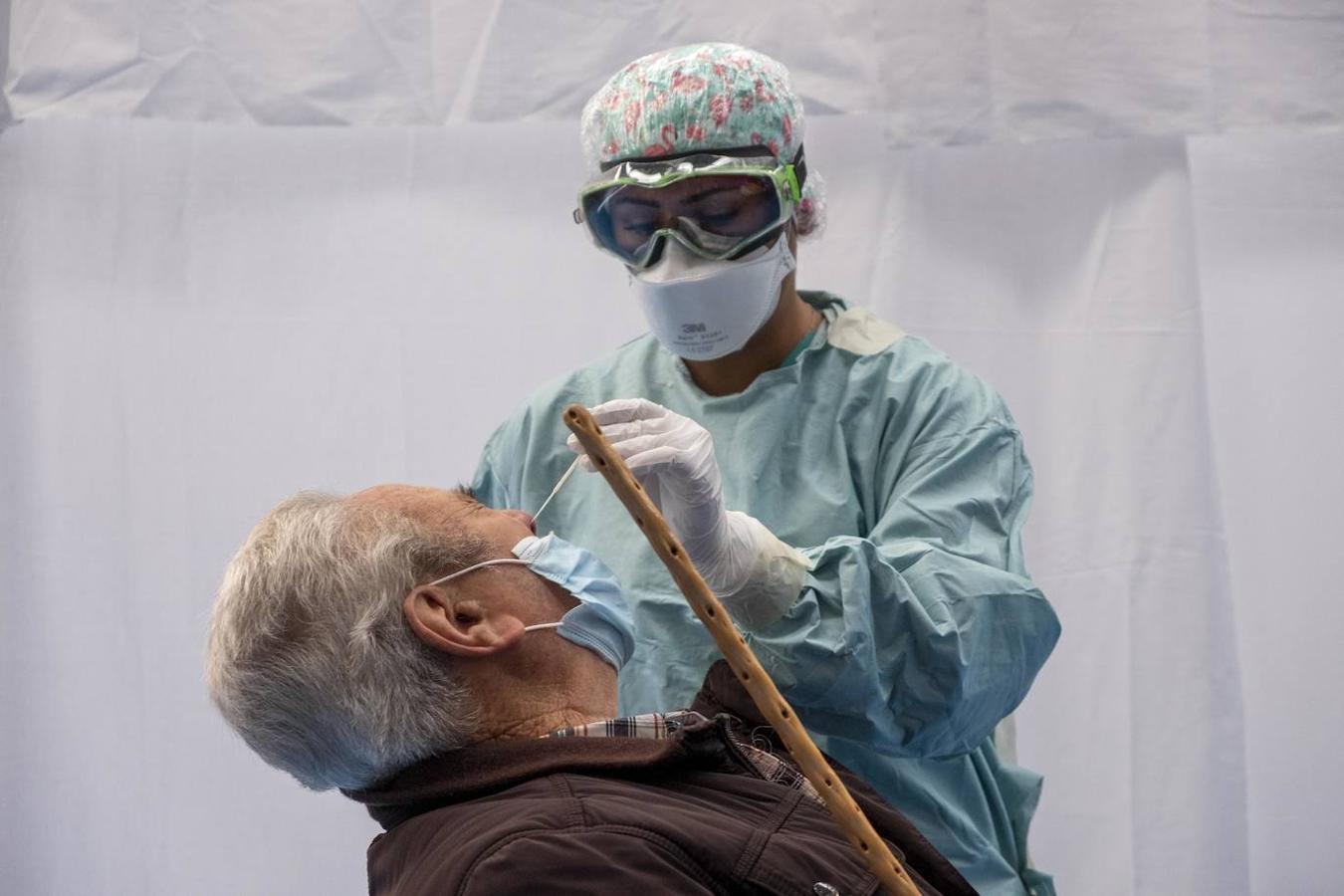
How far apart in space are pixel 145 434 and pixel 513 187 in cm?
75

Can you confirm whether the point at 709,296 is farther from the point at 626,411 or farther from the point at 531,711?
the point at 531,711

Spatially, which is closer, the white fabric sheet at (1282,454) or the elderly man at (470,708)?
the elderly man at (470,708)

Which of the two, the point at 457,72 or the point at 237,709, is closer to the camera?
the point at 237,709

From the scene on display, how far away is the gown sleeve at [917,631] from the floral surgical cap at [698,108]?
1.46 ft

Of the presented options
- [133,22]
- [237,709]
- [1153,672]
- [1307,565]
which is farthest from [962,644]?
[133,22]

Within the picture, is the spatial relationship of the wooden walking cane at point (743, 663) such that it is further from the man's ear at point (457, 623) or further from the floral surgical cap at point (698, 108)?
the floral surgical cap at point (698, 108)

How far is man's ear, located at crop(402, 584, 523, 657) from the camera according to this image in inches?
56.0

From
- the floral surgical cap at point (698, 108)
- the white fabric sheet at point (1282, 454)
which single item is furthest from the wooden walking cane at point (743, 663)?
the white fabric sheet at point (1282, 454)

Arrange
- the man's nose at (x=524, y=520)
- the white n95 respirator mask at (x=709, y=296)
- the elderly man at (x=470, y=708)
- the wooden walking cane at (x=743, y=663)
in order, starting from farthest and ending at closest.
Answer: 1. the white n95 respirator mask at (x=709, y=296)
2. the man's nose at (x=524, y=520)
3. the elderly man at (x=470, y=708)
4. the wooden walking cane at (x=743, y=663)

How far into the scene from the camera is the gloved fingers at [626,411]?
4.93ft

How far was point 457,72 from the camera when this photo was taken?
8.17 feet

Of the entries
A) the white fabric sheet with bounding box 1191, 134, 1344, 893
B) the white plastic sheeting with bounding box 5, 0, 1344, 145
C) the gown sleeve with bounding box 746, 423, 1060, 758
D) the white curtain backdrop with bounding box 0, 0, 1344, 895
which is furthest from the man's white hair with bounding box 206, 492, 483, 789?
the white fabric sheet with bounding box 1191, 134, 1344, 893

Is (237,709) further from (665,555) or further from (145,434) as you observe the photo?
(145,434)

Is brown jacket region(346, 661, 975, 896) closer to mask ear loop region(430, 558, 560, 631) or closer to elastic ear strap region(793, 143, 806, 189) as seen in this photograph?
mask ear loop region(430, 558, 560, 631)
